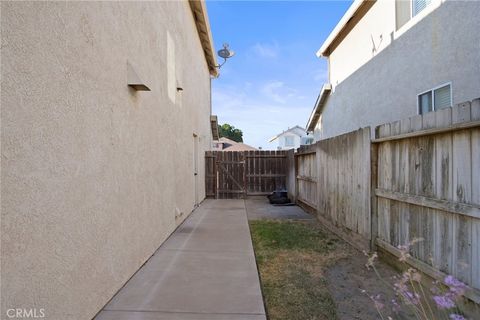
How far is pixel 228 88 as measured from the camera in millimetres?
23547

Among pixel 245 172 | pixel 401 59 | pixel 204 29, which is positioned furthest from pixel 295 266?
pixel 204 29

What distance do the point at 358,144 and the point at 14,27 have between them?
500 centimetres

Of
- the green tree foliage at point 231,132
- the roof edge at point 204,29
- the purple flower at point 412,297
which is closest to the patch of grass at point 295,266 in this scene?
the purple flower at point 412,297

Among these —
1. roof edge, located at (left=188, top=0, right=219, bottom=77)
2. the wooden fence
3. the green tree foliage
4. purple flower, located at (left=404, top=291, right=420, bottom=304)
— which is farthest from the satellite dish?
the green tree foliage

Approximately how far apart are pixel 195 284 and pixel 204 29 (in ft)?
33.1

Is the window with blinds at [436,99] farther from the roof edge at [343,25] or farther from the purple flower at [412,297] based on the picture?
the purple flower at [412,297]

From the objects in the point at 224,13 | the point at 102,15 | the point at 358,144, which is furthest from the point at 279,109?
the point at 102,15

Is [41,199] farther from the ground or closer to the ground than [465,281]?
farther from the ground

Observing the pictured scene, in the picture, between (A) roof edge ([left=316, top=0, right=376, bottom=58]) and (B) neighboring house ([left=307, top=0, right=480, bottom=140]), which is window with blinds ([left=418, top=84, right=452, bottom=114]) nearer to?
(B) neighboring house ([left=307, top=0, right=480, bottom=140])

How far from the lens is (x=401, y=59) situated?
25.0 feet

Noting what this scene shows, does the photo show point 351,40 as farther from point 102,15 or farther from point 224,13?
point 102,15

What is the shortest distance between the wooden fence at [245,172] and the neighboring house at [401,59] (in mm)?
2825

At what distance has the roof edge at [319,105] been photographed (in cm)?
1314

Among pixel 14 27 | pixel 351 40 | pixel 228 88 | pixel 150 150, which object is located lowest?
pixel 150 150
